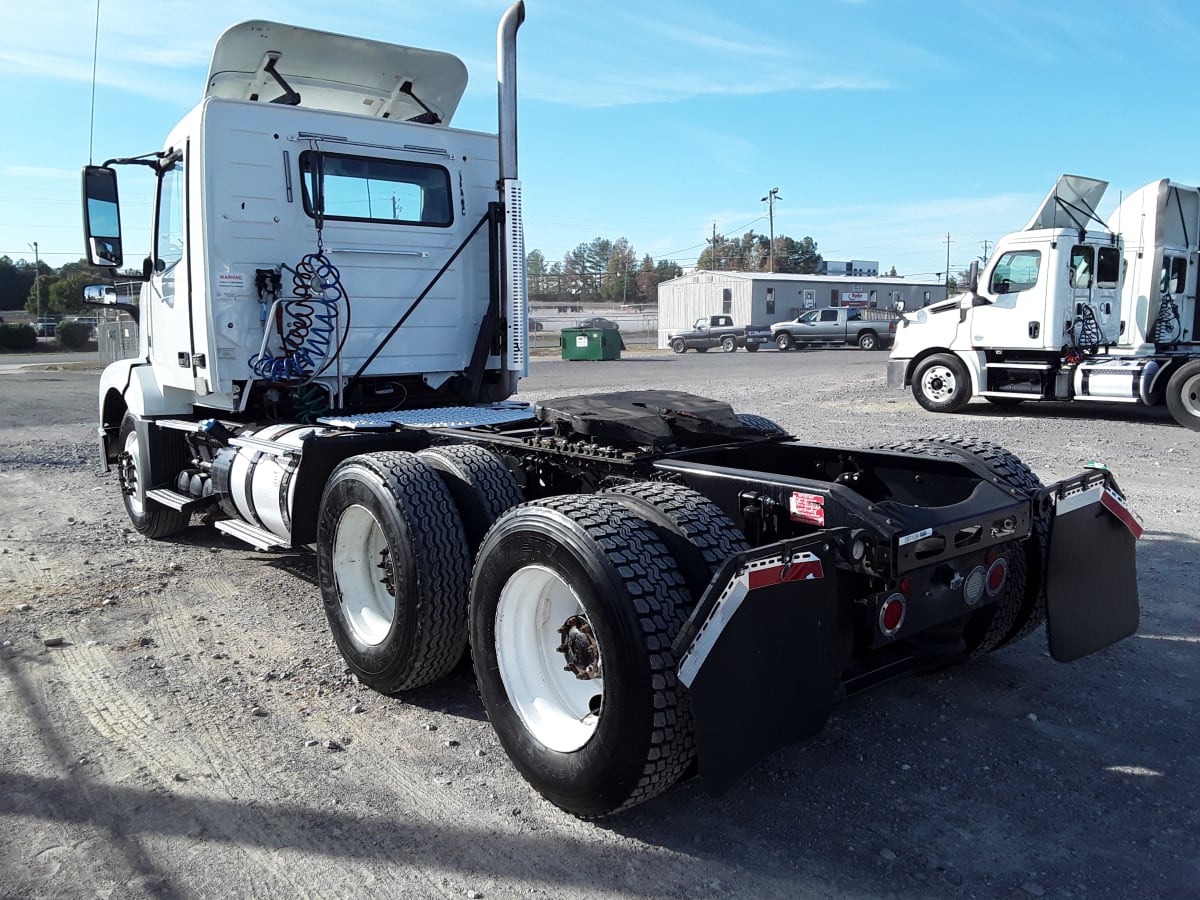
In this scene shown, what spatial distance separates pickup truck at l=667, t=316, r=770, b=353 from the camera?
38688 millimetres

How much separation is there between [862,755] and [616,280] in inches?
4883

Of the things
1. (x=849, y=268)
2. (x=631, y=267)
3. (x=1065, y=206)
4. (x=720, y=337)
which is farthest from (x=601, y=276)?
(x=1065, y=206)

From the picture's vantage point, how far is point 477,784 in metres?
3.45

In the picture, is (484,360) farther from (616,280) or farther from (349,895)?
(616,280)

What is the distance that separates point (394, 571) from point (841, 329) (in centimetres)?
3465

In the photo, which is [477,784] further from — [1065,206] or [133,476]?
[1065,206]

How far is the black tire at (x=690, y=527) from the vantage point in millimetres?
3055

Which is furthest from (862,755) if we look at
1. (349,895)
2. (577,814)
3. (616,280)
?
(616,280)

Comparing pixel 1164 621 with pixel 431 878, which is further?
pixel 1164 621

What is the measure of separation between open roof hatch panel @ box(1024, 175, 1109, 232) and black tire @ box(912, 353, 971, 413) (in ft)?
7.71

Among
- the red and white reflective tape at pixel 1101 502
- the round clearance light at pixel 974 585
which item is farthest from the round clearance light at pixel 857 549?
the red and white reflective tape at pixel 1101 502

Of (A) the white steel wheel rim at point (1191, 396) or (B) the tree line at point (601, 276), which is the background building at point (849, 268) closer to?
(B) the tree line at point (601, 276)

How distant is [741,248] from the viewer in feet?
370

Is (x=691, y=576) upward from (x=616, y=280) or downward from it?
downward
